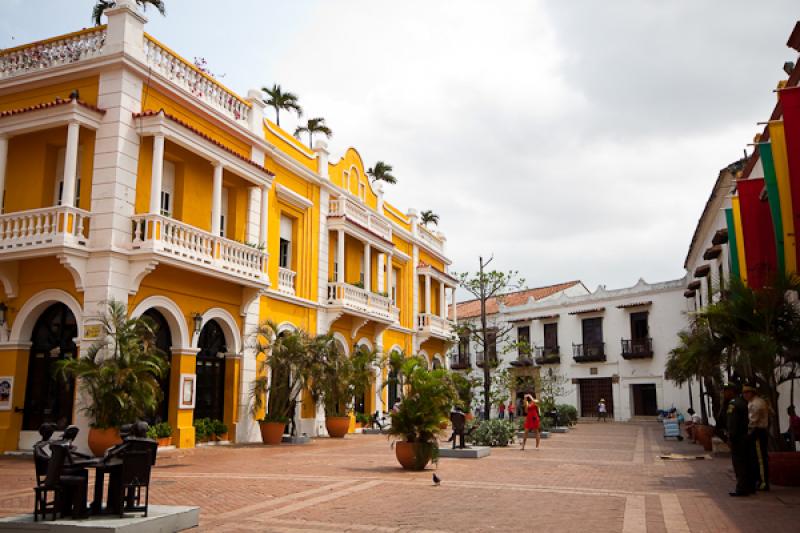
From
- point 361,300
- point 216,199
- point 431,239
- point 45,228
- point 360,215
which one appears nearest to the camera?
point 45,228

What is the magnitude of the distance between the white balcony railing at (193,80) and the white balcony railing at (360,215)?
588cm

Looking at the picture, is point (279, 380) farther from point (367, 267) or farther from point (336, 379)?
point (367, 267)

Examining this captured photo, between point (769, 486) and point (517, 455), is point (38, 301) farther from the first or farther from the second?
point (769, 486)

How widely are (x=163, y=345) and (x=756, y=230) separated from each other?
45.8 ft

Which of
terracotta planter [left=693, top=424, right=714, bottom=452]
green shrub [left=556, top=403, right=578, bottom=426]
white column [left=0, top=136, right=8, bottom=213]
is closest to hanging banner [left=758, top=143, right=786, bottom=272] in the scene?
terracotta planter [left=693, top=424, right=714, bottom=452]

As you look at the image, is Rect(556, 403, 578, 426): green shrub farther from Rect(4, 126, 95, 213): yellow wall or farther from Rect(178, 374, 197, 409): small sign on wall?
Rect(4, 126, 95, 213): yellow wall

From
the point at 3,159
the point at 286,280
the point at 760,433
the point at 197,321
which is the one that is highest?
the point at 3,159

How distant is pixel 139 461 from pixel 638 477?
29.0ft

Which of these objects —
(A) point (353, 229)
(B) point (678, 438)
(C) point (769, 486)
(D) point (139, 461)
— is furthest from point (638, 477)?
(A) point (353, 229)

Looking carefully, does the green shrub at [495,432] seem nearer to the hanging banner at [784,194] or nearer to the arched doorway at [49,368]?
the hanging banner at [784,194]

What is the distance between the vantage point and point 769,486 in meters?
10.4

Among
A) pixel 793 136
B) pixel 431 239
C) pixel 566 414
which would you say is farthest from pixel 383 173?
pixel 793 136

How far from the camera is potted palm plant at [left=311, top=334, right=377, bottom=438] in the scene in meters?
19.7

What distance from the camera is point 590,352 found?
41562mm
